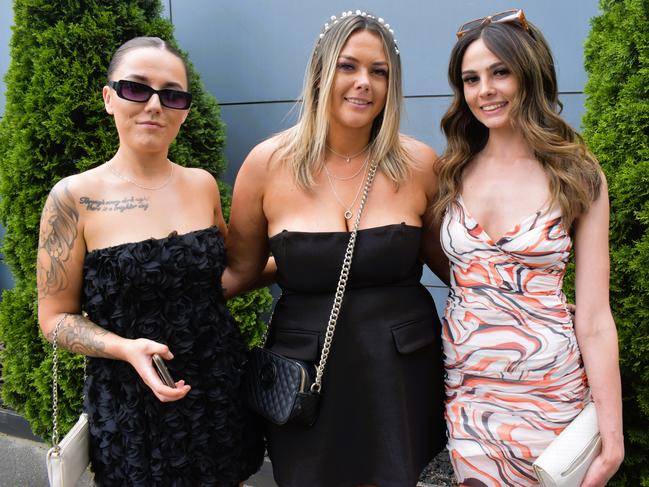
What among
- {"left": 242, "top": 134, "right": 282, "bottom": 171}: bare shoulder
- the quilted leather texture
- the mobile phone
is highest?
{"left": 242, "top": 134, "right": 282, "bottom": 171}: bare shoulder

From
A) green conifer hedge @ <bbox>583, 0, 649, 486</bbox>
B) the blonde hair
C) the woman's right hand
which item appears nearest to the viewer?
the woman's right hand

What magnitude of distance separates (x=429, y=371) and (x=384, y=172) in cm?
79

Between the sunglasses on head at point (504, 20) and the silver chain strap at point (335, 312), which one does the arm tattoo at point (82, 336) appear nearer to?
the silver chain strap at point (335, 312)

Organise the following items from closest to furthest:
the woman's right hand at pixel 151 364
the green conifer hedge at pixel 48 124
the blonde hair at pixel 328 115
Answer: the woman's right hand at pixel 151 364 < the blonde hair at pixel 328 115 < the green conifer hedge at pixel 48 124

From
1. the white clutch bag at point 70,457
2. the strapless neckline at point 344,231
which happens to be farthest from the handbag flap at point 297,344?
the white clutch bag at point 70,457

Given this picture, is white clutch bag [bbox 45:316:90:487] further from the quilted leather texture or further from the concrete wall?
the concrete wall

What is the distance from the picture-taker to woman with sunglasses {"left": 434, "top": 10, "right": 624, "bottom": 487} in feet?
6.06

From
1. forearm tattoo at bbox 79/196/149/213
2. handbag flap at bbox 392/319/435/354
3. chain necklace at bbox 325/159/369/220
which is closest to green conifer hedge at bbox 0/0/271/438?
forearm tattoo at bbox 79/196/149/213

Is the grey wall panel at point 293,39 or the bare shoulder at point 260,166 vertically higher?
the grey wall panel at point 293,39

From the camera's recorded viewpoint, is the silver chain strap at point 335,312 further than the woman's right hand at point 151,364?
Yes

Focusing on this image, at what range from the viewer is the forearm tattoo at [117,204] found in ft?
6.09

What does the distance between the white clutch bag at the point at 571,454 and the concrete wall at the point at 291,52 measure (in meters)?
2.63

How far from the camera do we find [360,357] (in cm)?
202

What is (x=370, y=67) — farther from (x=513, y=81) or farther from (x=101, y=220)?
(x=101, y=220)
